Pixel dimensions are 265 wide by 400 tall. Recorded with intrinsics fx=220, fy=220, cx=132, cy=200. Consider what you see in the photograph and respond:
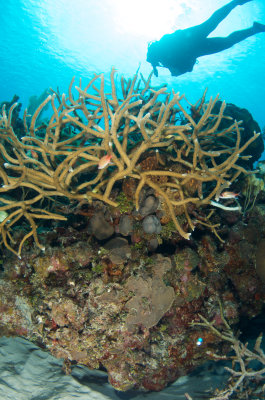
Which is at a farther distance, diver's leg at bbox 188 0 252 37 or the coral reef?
diver's leg at bbox 188 0 252 37

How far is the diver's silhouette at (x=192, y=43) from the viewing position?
26.0 ft

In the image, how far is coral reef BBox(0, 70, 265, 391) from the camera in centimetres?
275

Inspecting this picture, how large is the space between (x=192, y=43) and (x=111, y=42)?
3205cm

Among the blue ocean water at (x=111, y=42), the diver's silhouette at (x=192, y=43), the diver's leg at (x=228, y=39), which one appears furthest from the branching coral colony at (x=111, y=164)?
the blue ocean water at (x=111, y=42)

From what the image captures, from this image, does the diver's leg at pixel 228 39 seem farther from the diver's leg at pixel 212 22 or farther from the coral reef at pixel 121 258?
the coral reef at pixel 121 258

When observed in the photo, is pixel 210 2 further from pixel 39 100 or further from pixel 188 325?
pixel 188 325

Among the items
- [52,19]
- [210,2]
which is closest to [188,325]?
[210,2]

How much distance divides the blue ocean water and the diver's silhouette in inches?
698

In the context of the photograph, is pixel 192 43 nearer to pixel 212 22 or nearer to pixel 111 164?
pixel 212 22

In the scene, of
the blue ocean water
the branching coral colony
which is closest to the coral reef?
the branching coral colony

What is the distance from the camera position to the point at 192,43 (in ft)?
26.7

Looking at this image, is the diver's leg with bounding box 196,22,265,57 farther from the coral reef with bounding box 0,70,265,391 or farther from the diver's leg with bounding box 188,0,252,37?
the coral reef with bounding box 0,70,265,391

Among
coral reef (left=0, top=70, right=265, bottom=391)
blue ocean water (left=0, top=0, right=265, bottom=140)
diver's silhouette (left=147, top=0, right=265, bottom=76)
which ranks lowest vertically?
coral reef (left=0, top=70, right=265, bottom=391)

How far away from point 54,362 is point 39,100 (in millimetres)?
9347
